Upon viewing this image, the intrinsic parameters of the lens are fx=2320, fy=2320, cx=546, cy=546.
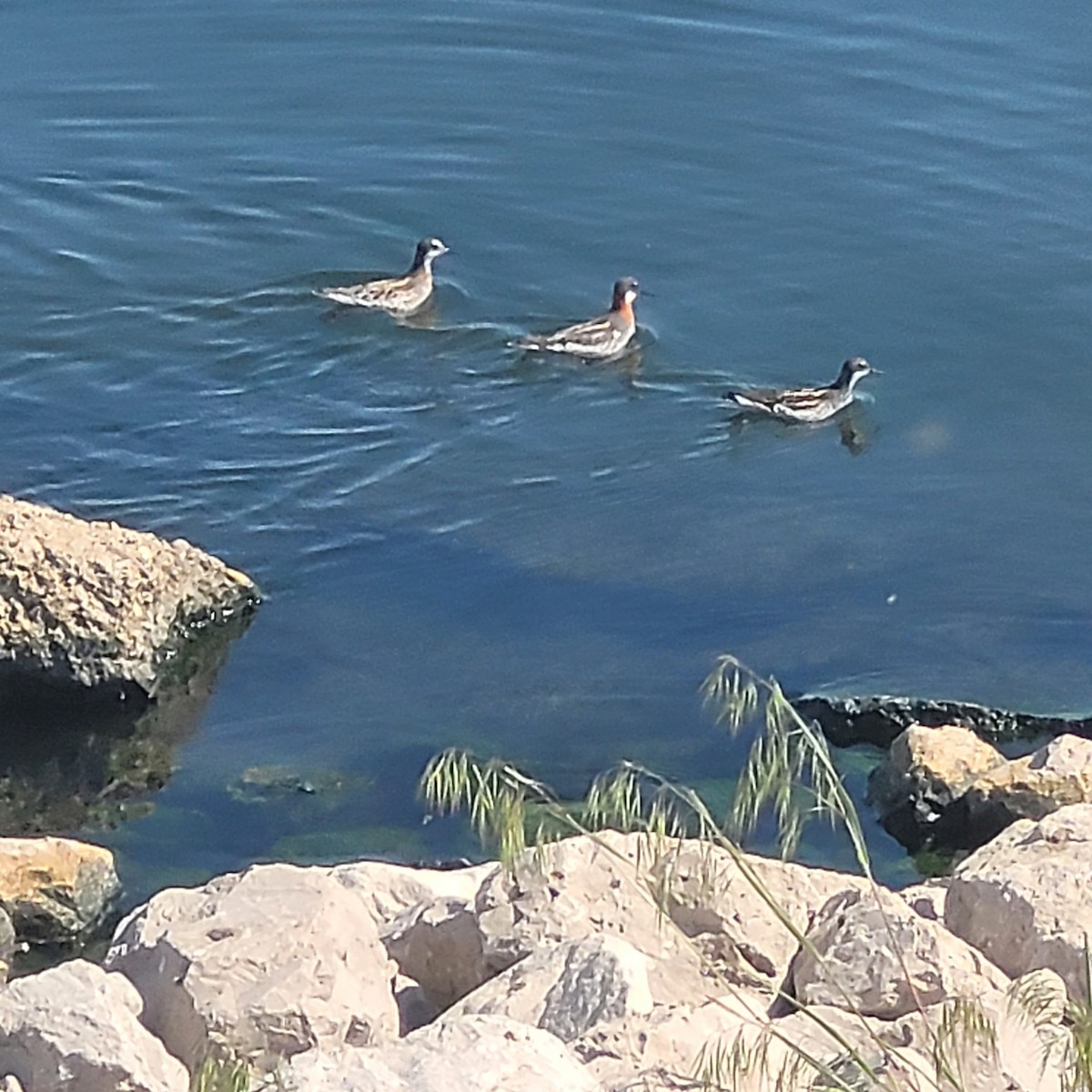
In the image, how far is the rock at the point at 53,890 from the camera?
11.3 m

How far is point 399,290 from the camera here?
18.4 metres

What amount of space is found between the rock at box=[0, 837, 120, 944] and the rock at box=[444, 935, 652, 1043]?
3502 mm

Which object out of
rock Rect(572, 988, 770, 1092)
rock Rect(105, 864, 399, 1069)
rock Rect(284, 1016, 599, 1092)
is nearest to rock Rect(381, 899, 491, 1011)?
rock Rect(105, 864, 399, 1069)

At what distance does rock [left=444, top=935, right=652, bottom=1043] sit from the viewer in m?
8.05

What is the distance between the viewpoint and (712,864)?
8758mm

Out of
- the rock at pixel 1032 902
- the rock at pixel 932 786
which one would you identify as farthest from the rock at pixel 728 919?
the rock at pixel 932 786

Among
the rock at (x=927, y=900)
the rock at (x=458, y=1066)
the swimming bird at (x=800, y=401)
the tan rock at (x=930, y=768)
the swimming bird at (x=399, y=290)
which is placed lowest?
the tan rock at (x=930, y=768)

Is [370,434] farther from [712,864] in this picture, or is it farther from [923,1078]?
Result: [923,1078]

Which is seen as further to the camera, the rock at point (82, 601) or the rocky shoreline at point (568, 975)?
the rock at point (82, 601)

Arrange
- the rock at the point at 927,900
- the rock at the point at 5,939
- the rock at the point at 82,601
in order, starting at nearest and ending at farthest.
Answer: the rock at the point at 927,900, the rock at the point at 5,939, the rock at the point at 82,601

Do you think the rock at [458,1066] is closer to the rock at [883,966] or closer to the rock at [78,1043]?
the rock at [78,1043]

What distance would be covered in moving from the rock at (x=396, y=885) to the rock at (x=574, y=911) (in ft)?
2.48

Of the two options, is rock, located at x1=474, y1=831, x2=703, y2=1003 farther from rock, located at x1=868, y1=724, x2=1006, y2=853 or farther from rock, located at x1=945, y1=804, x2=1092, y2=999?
rock, located at x1=868, y1=724, x2=1006, y2=853

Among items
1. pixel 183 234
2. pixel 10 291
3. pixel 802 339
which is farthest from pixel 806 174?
pixel 10 291
